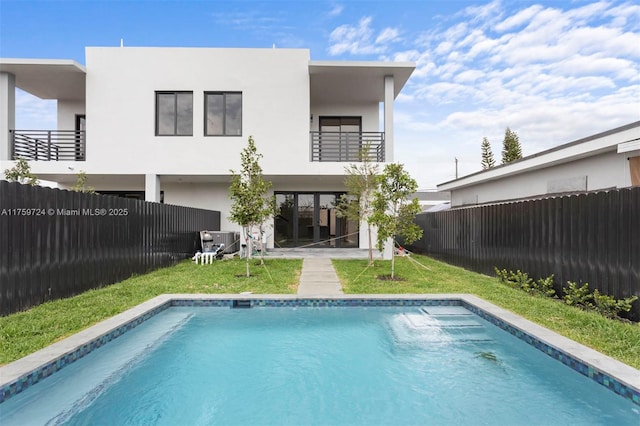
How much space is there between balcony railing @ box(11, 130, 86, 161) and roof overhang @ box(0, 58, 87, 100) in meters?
1.82

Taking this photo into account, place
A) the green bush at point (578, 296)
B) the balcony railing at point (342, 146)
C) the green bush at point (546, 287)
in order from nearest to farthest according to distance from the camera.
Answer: the green bush at point (578, 296), the green bush at point (546, 287), the balcony railing at point (342, 146)

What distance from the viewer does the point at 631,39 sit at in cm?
986

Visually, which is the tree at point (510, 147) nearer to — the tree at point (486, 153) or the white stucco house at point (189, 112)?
the tree at point (486, 153)

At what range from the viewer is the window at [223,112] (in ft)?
44.9

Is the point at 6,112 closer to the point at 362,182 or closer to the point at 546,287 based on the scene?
the point at 362,182

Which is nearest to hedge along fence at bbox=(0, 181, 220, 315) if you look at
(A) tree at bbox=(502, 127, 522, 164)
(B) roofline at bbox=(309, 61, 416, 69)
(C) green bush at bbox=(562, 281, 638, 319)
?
(B) roofline at bbox=(309, 61, 416, 69)

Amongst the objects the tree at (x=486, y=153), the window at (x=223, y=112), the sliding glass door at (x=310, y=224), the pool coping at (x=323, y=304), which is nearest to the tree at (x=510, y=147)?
the tree at (x=486, y=153)

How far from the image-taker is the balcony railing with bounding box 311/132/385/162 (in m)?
14.4

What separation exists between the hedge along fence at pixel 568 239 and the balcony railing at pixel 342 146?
5.41 m

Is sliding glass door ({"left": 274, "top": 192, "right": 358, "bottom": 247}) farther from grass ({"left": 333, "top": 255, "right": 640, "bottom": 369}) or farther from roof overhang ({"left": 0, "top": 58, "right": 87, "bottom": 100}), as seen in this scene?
roof overhang ({"left": 0, "top": 58, "right": 87, "bottom": 100})

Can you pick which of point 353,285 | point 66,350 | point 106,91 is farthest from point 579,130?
point 66,350

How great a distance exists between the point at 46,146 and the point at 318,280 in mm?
12579

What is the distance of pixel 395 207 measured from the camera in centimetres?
898

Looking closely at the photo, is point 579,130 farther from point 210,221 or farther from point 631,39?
point 210,221
